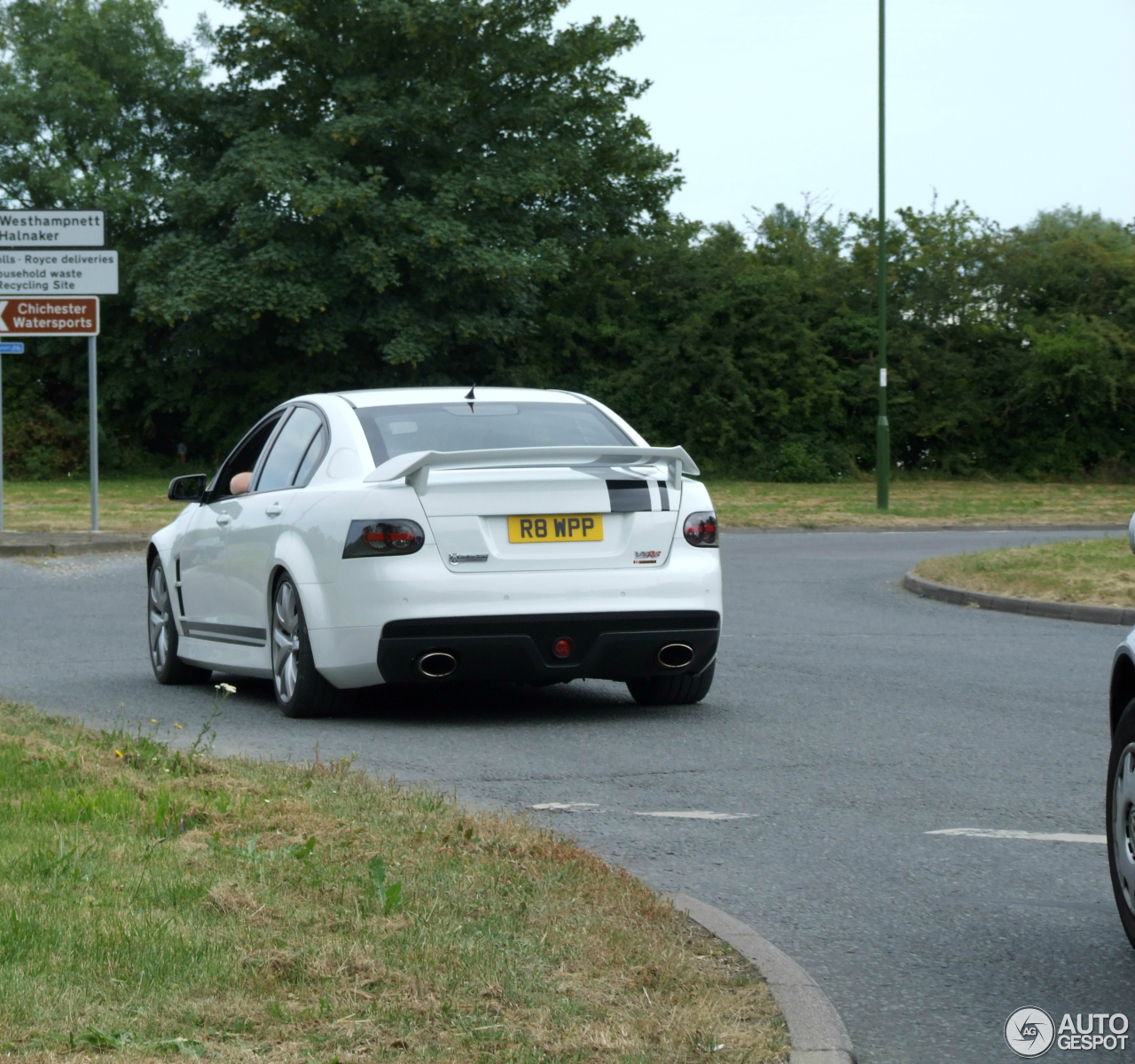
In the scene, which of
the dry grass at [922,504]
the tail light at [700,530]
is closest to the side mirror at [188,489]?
the tail light at [700,530]

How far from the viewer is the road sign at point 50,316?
2314cm

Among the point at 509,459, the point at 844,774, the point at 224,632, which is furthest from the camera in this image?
the point at 224,632

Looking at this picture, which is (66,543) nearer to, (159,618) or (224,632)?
(159,618)

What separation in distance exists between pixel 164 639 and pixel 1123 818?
7.07m

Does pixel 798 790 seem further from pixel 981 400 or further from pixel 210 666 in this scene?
pixel 981 400

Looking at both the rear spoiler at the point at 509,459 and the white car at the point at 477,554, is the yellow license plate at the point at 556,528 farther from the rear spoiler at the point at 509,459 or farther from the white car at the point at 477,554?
the rear spoiler at the point at 509,459

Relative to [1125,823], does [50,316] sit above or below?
above

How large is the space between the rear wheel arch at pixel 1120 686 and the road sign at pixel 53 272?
67.0ft

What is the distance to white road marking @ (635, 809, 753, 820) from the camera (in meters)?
6.25

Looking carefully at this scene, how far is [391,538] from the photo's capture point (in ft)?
26.4

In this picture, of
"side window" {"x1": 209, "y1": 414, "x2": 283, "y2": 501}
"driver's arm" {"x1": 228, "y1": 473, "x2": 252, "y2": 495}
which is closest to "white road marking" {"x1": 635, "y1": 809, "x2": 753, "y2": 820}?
"driver's arm" {"x1": 228, "y1": 473, "x2": 252, "y2": 495}

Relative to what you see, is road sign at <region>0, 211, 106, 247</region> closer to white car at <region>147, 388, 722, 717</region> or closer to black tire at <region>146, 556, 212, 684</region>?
black tire at <region>146, 556, 212, 684</region>

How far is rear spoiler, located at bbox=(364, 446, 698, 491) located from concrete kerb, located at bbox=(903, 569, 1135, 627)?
652 centimetres

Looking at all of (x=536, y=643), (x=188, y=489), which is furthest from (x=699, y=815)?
(x=188, y=489)
